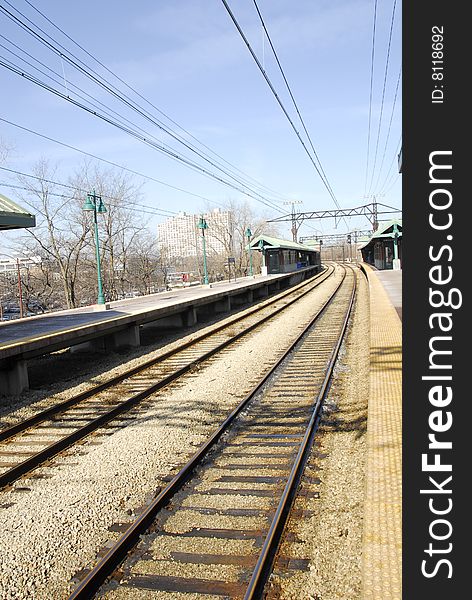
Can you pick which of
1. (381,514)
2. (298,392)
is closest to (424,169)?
(381,514)

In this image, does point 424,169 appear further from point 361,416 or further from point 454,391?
point 361,416

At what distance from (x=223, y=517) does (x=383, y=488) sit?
62.5 inches

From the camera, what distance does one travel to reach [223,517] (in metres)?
5.00

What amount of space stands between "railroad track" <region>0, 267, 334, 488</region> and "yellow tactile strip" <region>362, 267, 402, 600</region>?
3999mm

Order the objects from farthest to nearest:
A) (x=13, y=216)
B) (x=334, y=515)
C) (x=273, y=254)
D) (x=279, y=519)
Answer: (x=273, y=254) < (x=13, y=216) < (x=334, y=515) < (x=279, y=519)

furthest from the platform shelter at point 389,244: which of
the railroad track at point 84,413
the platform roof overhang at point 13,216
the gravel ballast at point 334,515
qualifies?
the gravel ballast at point 334,515

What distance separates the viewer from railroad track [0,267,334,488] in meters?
6.68

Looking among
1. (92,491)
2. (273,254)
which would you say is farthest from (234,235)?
(92,491)

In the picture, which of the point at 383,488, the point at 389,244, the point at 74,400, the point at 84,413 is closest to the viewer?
the point at 383,488

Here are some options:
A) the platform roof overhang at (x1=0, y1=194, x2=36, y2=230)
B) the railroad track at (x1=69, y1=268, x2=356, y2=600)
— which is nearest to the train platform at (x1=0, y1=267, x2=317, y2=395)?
the platform roof overhang at (x1=0, y1=194, x2=36, y2=230)

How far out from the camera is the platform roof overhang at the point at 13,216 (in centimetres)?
1104

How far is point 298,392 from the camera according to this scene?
9.46 meters

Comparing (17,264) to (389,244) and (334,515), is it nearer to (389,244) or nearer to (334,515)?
(334,515)

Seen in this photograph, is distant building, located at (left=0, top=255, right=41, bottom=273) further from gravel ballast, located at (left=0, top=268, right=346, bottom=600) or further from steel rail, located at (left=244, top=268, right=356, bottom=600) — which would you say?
steel rail, located at (left=244, top=268, right=356, bottom=600)
